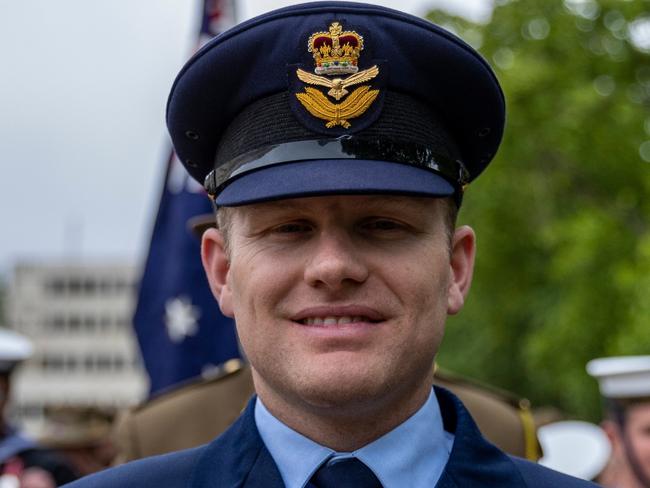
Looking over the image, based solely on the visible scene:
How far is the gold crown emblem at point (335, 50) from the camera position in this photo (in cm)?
242

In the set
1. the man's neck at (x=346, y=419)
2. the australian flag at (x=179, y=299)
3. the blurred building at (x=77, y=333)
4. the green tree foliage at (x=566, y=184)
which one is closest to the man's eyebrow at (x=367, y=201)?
the man's neck at (x=346, y=419)

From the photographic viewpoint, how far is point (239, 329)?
2.40 m

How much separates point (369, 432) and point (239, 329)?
32 centimetres

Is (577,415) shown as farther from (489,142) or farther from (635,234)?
(489,142)

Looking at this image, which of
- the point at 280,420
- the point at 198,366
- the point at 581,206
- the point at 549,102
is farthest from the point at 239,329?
the point at 581,206

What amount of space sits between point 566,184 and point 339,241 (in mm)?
18694

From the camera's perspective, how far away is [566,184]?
20562mm

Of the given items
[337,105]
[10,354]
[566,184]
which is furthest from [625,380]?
[566,184]

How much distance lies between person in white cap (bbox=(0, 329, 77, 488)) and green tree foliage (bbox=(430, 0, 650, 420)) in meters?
10.9

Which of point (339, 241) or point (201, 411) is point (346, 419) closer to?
point (339, 241)

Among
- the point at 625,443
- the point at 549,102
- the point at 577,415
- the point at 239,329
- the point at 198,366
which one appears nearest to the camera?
the point at 239,329

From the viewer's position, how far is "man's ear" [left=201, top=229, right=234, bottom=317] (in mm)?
2531

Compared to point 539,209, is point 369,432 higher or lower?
higher

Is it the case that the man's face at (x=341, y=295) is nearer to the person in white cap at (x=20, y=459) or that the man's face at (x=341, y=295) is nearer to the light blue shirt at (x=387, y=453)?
the light blue shirt at (x=387, y=453)
